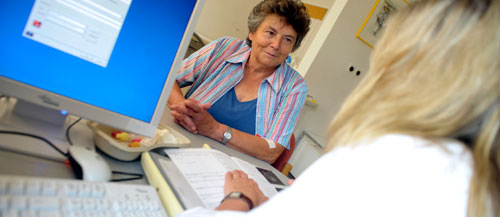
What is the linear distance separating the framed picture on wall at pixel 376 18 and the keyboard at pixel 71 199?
2643 millimetres

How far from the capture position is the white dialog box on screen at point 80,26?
42cm

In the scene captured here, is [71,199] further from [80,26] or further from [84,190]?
[80,26]

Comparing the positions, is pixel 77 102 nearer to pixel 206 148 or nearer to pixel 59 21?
pixel 59 21

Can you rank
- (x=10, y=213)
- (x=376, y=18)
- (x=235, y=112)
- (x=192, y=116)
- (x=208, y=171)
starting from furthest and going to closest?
(x=376, y=18), (x=235, y=112), (x=192, y=116), (x=208, y=171), (x=10, y=213)

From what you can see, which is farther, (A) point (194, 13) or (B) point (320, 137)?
(B) point (320, 137)

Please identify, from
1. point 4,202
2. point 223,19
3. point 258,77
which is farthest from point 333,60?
point 4,202

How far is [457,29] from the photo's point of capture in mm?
361

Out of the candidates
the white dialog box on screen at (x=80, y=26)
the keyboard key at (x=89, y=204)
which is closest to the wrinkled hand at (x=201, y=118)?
the white dialog box on screen at (x=80, y=26)

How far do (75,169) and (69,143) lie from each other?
0.30 ft

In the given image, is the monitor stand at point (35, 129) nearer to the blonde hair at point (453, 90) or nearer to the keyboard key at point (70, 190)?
the keyboard key at point (70, 190)

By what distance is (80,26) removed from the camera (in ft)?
1.45

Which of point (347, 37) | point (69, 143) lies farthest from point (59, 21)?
point (347, 37)

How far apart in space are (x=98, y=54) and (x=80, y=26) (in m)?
0.05

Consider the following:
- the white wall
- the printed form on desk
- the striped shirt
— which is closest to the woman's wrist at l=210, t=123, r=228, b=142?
the printed form on desk
